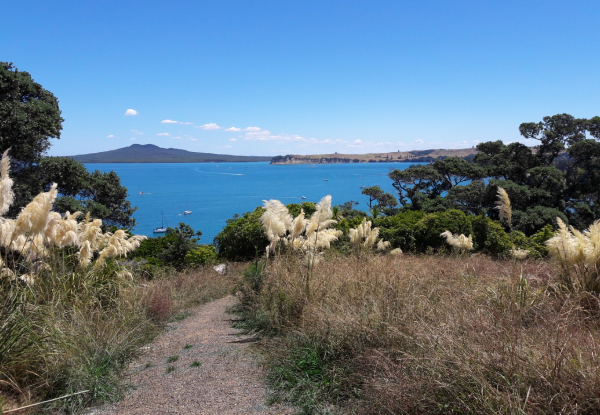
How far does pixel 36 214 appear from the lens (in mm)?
4363

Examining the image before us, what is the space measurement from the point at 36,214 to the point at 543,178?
32.5 metres

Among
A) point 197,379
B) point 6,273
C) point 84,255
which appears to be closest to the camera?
point 197,379

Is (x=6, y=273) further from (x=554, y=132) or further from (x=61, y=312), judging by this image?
(x=554, y=132)

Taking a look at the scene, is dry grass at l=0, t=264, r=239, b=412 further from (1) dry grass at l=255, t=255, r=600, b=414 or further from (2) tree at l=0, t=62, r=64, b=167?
(2) tree at l=0, t=62, r=64, b=167

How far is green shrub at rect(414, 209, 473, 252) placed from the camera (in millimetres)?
13688

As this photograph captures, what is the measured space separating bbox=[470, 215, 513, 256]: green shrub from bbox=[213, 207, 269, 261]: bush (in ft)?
24.8

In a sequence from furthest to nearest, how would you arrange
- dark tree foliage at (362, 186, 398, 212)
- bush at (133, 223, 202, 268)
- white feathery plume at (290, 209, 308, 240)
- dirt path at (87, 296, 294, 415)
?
dark tree foliage at (362, 186, 398, 212)
bush at (133, 223, 202, 268)
white feathery plume at (290, 209, 308, 240)
dirt path at (87, 296, 294, 415)

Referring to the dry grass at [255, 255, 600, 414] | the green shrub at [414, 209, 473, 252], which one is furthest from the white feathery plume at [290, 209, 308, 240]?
the green shrub at [414, 209, 473, 252]

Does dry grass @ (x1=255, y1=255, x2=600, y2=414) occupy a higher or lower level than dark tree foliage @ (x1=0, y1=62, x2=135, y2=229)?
lower

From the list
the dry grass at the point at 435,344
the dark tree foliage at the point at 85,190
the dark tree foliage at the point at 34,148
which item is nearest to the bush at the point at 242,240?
the dark tree foliage at the point at 85,190

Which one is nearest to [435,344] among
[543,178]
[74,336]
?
[74,336]

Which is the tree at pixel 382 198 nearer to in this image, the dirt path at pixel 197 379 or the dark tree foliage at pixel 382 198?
the dark tree foliage at pixel 382 198

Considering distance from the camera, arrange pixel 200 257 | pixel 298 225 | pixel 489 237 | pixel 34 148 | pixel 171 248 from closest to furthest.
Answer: pixel 298 225 → pixel 489 237 → pixel 34 148 → pixel 200 257 → pixel 171 248

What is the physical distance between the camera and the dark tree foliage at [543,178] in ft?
89.5
